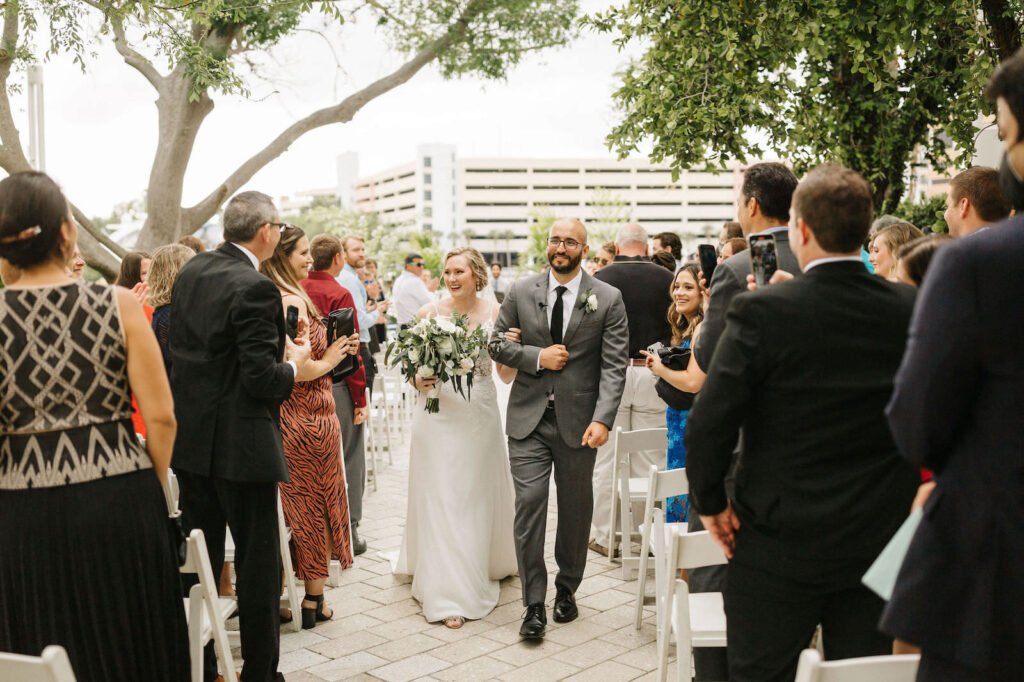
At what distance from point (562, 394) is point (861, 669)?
3387mm

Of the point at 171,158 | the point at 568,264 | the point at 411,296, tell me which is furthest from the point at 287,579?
the point at 171,158

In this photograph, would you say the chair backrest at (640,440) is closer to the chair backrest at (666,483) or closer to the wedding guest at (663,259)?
the chair backrest at (666,483)

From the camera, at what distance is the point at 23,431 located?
2.90m

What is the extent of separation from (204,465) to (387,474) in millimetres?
5830

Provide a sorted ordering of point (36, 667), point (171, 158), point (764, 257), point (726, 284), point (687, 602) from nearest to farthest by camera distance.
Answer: point (36, 667)
point (764, 257)
point (687, 602)
point (726, 284)
point (171, 158)

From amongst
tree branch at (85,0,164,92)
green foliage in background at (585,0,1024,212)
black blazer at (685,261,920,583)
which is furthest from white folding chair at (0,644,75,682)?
tree branch at (85,0,164,92)

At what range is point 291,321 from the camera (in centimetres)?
477

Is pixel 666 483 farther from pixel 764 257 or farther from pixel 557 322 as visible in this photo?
pixel 764 257

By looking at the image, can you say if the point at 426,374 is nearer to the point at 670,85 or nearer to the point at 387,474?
the point at 670,85

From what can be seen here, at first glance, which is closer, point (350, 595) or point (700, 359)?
point (700, 359)

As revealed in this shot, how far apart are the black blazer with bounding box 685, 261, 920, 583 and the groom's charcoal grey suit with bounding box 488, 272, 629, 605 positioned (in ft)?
8.81

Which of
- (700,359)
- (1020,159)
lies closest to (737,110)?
(700,359)

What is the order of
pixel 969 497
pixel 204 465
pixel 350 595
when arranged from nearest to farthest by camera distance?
pixel 969 497 < pixel 204 465 < pixel 350 595

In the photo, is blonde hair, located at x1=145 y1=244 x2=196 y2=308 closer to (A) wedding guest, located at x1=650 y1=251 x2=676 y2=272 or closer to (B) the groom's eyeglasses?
(B) the groom's eyeglasses
